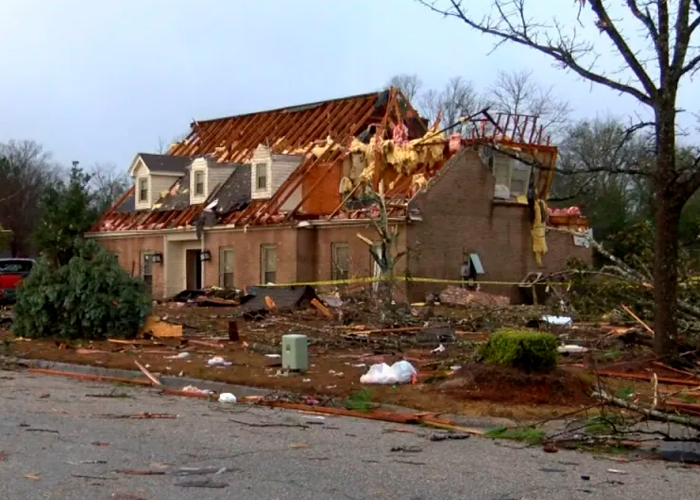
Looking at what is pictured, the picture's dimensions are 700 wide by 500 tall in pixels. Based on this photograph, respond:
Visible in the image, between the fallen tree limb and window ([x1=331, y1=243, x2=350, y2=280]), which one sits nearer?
the fallen tree limb

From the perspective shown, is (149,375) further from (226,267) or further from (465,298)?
(226,267)

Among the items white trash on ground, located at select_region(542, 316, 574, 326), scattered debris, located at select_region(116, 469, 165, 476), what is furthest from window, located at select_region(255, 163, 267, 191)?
scattered debris, located at select_region(116, 469, 165, 476)

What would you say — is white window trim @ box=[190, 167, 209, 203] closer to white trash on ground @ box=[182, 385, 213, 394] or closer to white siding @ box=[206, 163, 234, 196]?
white siding @ box=[206, 163, 234, 196]

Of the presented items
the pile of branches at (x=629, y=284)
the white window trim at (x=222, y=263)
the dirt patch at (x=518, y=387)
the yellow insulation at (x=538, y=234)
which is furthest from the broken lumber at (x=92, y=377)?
the yellow insulation at (x=538, y=234)

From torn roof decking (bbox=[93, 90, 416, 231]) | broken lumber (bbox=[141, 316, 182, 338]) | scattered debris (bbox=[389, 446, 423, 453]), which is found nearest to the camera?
scattered debris (bbox=[389, 446, 423, 453])

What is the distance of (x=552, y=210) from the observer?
131 feet

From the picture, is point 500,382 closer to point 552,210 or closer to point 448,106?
point 552,210

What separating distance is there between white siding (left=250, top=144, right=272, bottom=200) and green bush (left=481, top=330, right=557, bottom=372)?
79.1 ft

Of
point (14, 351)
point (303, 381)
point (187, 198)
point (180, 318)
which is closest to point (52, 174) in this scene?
point (187, 198)

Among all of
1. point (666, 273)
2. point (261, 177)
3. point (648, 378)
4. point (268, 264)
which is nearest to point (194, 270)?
point (268, 264)

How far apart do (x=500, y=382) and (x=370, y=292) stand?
1498 centimetres

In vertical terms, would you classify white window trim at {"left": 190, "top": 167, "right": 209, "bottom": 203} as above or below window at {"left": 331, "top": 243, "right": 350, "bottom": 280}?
above

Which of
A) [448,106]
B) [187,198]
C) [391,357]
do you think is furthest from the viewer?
[448,106]

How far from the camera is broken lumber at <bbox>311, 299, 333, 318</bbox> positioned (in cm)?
2593
